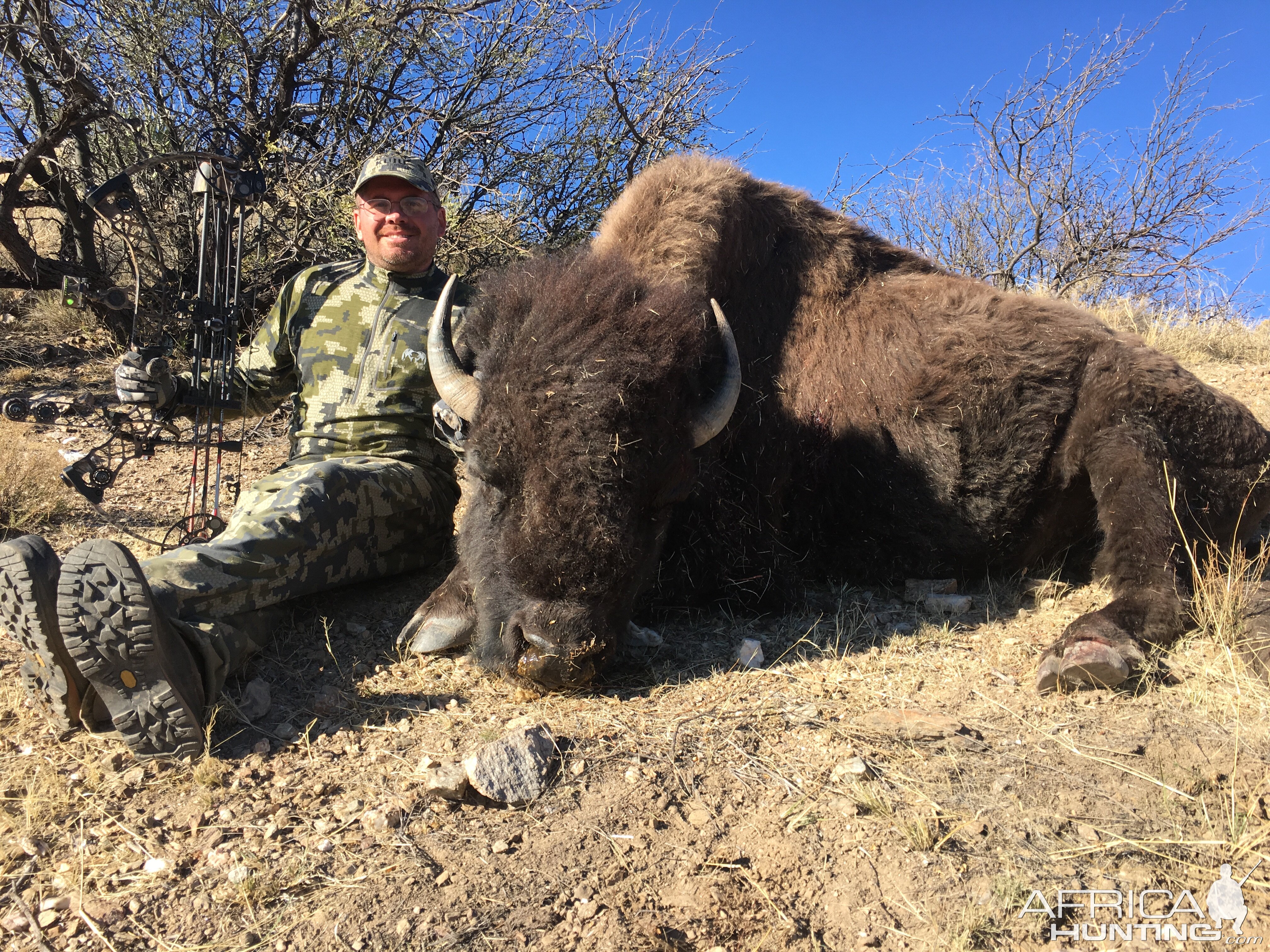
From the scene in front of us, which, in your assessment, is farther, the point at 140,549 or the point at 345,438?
the point at 140,549

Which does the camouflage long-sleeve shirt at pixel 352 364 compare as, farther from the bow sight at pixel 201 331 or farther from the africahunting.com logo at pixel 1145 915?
the africahunting.com logo at pixel 1145 915

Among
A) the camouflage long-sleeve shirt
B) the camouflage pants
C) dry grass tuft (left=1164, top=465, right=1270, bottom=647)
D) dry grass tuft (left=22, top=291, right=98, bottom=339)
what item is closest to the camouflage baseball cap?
the camouflage long-sleeve shirt

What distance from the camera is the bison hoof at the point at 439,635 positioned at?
344 cm

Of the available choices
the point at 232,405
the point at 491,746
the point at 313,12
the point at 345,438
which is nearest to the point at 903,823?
the point at 491,746

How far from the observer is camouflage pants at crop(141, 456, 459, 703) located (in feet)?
9.76

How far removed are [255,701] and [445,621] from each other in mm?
804

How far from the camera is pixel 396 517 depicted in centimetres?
409

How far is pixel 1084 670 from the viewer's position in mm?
3168

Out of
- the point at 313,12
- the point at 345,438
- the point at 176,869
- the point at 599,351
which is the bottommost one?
the point at 176,869

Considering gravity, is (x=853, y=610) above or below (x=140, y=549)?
above

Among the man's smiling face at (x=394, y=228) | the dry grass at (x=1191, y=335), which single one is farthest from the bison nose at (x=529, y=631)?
the dry grass at (x=1191, y=335)

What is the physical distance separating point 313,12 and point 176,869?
293 inches

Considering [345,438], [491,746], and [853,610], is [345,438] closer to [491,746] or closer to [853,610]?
[491,746]

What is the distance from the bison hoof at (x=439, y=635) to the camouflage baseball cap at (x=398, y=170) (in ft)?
8.08
